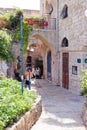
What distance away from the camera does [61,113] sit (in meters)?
10.5

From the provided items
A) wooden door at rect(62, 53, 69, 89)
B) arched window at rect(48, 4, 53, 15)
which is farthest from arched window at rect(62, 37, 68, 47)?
arched window at rect(48, 4, 53, 15)

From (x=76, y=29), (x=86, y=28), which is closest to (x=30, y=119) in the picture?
(x=86, y=28)

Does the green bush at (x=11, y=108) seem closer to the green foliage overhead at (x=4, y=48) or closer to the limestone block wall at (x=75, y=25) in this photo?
the green foliage overhead at (x=4, y=48)

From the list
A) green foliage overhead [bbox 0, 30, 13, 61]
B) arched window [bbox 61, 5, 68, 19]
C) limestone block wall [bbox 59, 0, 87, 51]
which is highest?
arched window [bbox 61, 5, 68, 19]

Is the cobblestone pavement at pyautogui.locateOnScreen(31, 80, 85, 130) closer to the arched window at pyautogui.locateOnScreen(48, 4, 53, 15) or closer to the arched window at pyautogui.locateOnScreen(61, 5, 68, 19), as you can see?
the arched window at pyautogui.locateOnScreen(61, 5, 68, 19)

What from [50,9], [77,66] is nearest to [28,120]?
[77,66]

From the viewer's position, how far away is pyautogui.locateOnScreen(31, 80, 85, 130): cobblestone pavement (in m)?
8.63

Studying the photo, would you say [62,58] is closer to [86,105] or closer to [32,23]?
[32,23]

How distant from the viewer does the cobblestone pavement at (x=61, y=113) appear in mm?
8633

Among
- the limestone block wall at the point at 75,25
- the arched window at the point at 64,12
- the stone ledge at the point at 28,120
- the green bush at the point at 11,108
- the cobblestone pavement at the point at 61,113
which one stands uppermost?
the arched window at the point at 64,12

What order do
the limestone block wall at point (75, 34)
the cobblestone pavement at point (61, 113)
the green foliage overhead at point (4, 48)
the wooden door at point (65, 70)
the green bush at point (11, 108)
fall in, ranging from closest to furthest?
the green bush at point (11, 108) < the cobblestone pavement at point (61, 113) < the green foliage overhead at point (4, 48) < the limestone block wall at point (75, 34) < the wooden door at point (65, 70)

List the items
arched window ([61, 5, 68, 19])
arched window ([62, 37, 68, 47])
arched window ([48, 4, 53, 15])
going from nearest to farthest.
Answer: arched window ([61, 5, 68, 19])
arched window ([62, 37, 68, 47])
arched window ([48, 4, 53, 15])

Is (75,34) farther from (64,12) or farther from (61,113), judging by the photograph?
(61,113)

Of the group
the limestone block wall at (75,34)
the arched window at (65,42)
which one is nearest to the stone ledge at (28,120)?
the limestone block wall at (75,34)
